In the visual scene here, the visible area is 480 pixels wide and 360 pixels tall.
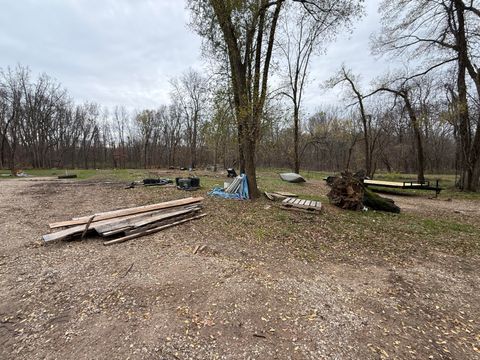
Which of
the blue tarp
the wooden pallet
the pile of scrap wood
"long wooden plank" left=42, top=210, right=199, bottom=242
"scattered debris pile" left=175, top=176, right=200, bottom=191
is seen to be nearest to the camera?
"long wooden plank" left=42, top=210, right=199, bottom=242

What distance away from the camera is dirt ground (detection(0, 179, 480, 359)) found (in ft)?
6.72

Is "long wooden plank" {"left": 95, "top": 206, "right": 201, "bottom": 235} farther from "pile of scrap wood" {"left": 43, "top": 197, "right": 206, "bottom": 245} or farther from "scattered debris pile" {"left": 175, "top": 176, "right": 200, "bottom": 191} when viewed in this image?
"scattered debris pile" {"left": 175, "top": 176, "right": 200, "bottom": 191}

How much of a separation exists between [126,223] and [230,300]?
305cm

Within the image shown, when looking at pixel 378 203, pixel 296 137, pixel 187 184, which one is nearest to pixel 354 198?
pixel 378 203

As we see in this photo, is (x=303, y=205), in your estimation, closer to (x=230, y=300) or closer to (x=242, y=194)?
(x=242, y=194)

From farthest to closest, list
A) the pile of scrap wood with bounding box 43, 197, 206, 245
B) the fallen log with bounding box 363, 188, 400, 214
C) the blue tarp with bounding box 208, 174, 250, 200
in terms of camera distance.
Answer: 1. the blue tarp with bounding box 208, 174, 250, 200
2. the fallen log with bounding box 363, 188, 400, 214
3. the pile of scrap wood with bounding box 43, 197, 206, 245

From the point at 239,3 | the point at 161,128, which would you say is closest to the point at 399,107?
the point at 239,3

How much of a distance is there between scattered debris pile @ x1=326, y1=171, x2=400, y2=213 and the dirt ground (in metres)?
2.74

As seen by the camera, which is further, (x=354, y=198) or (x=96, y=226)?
(x=354, y=198)

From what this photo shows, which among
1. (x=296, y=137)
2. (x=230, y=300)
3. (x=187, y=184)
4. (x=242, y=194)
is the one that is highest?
(x=296, y=137)

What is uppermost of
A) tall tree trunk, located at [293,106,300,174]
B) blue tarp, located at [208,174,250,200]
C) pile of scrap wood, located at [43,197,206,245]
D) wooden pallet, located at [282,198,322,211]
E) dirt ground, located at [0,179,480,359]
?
tall tree trunk, located at [293,106,300,174]

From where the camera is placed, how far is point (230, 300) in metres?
2.65

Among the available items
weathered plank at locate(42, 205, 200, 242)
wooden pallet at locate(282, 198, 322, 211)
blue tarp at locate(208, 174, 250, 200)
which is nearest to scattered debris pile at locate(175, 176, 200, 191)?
blue tarp at locate(208, 174, 250, 200)

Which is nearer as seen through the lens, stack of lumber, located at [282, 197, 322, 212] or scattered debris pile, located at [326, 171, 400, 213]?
stack of lumber, located at [282, 197, 322, 212]
